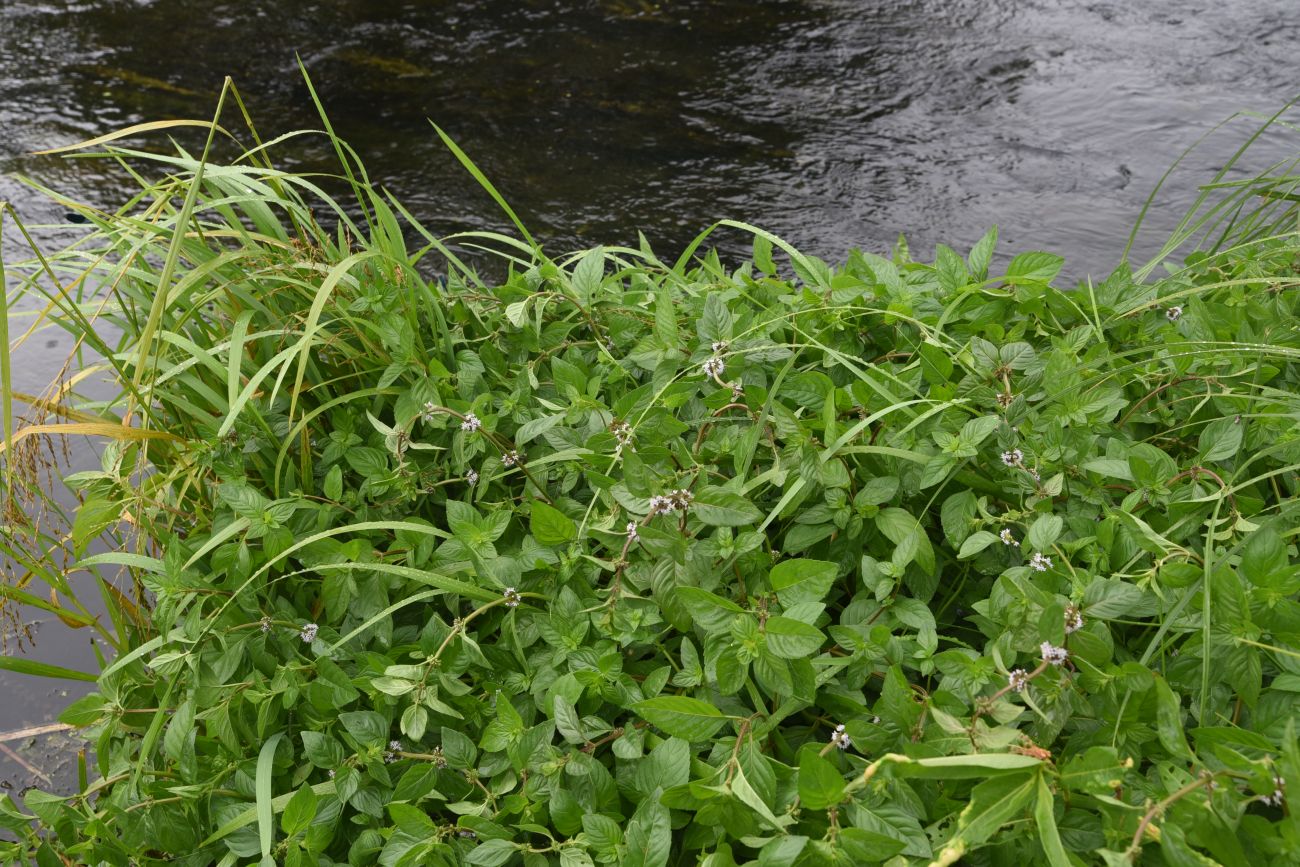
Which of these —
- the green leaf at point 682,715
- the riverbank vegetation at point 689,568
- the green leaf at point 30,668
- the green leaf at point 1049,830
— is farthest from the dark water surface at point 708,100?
the green leaf at point 1049,830

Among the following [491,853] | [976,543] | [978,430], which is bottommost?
[491,853]

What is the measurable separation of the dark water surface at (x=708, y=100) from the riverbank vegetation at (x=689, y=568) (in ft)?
5.97

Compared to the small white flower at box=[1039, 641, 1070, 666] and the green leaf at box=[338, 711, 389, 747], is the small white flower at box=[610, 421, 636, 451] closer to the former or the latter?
the green leaf at box=[338, 711, 389, 747]

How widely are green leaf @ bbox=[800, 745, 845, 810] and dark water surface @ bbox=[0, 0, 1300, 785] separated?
296 cm

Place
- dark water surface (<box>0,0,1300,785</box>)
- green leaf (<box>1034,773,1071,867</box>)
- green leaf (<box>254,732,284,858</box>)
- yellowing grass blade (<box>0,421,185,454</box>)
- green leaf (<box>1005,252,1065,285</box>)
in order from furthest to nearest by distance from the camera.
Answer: dark water surface (<box>0,0,1300,785</box>), green leaf (<box>1005,252,1065,285</box>), yellowing grass blade (<box>0,421,185,454</box>), green leaf (<box>254,732,284,858</box>), green leaf (<box>1034,773,1071,867</box>)

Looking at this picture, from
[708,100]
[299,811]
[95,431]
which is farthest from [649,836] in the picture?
[708,100]

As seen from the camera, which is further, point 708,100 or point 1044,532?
point 708,100

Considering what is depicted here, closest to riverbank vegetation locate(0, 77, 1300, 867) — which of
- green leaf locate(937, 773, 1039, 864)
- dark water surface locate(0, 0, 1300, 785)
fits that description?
green leaf locate(937, 773, 1039, 864)

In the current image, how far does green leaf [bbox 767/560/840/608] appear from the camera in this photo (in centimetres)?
142

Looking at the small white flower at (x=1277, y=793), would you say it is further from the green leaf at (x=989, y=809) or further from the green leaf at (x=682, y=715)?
the green leaf at (x=682, y=715)

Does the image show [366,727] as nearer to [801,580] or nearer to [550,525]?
[550,525]

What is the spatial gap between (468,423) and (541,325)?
0.42 metres

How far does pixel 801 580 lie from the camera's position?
1442 mm

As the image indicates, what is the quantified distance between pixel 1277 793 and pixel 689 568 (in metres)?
0.78
